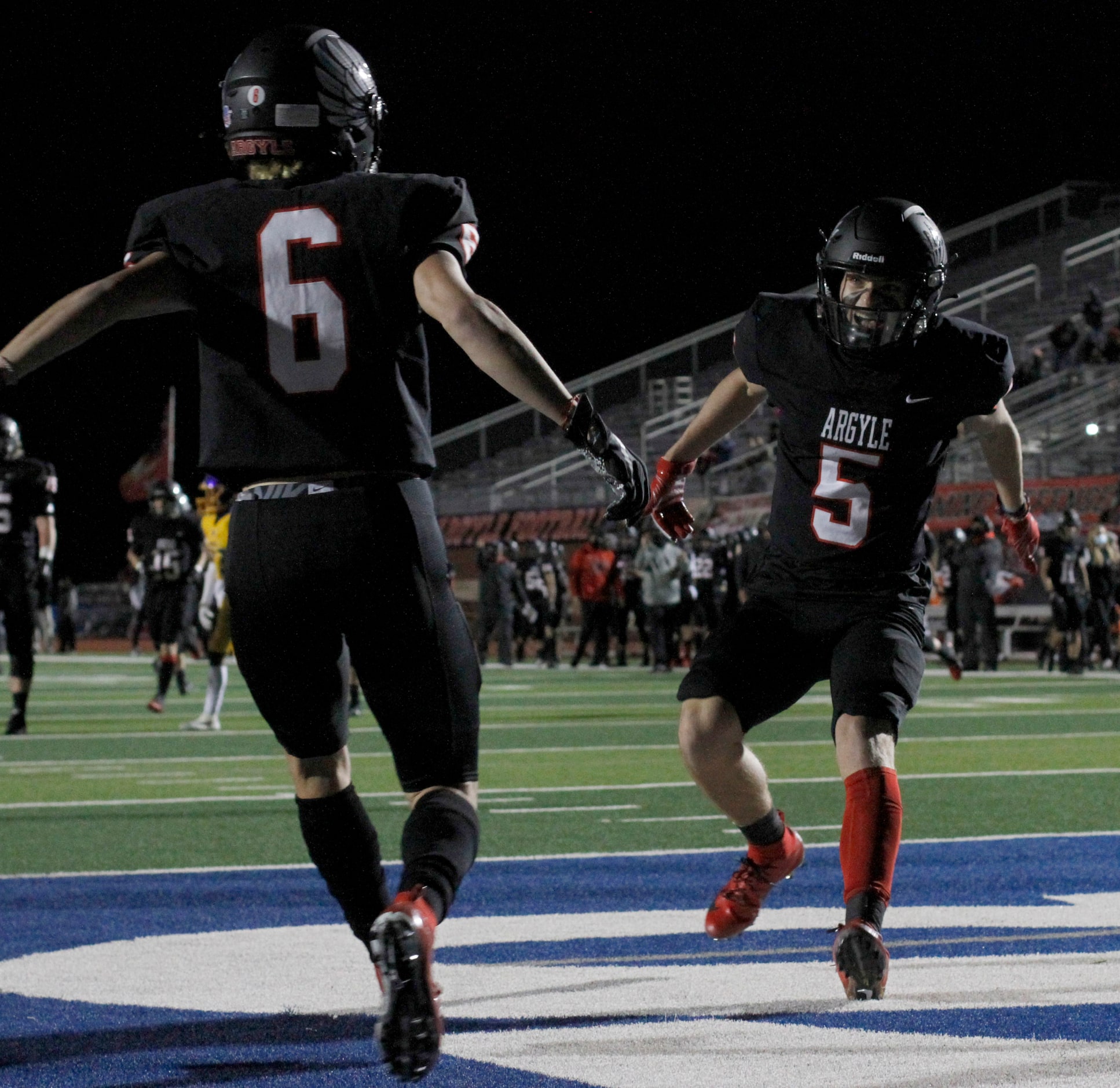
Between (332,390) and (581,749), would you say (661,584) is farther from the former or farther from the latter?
(332,390)

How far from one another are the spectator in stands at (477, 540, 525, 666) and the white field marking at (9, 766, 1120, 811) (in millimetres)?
15944

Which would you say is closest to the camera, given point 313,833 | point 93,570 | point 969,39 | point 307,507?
point 307,507

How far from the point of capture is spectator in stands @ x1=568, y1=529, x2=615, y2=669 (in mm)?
24859

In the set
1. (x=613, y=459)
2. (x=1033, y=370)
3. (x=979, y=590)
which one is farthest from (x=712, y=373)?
(x=613, y=459)

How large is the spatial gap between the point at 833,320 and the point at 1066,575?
17.1 metres

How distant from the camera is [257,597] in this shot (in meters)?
3.63

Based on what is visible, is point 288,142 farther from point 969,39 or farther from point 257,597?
point 969,39

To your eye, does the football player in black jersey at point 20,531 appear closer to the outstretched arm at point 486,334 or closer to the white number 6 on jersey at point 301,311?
the white number 6 on jersey at point 301,311

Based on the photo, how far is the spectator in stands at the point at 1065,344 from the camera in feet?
108

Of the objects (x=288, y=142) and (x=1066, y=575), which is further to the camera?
(x=1066, y=575)

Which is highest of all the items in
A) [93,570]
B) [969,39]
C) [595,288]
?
[969,39]

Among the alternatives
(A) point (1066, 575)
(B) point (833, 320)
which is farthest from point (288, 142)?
(A) point (1066, 575)

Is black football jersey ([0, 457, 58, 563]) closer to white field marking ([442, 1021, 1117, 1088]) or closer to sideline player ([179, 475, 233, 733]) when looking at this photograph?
sideline player ([179, 475, 233, 733])

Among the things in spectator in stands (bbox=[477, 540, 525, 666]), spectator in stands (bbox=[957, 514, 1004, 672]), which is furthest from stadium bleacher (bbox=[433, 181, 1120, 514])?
spectator in stands (bbox=[957, 514, 1004, 672])
